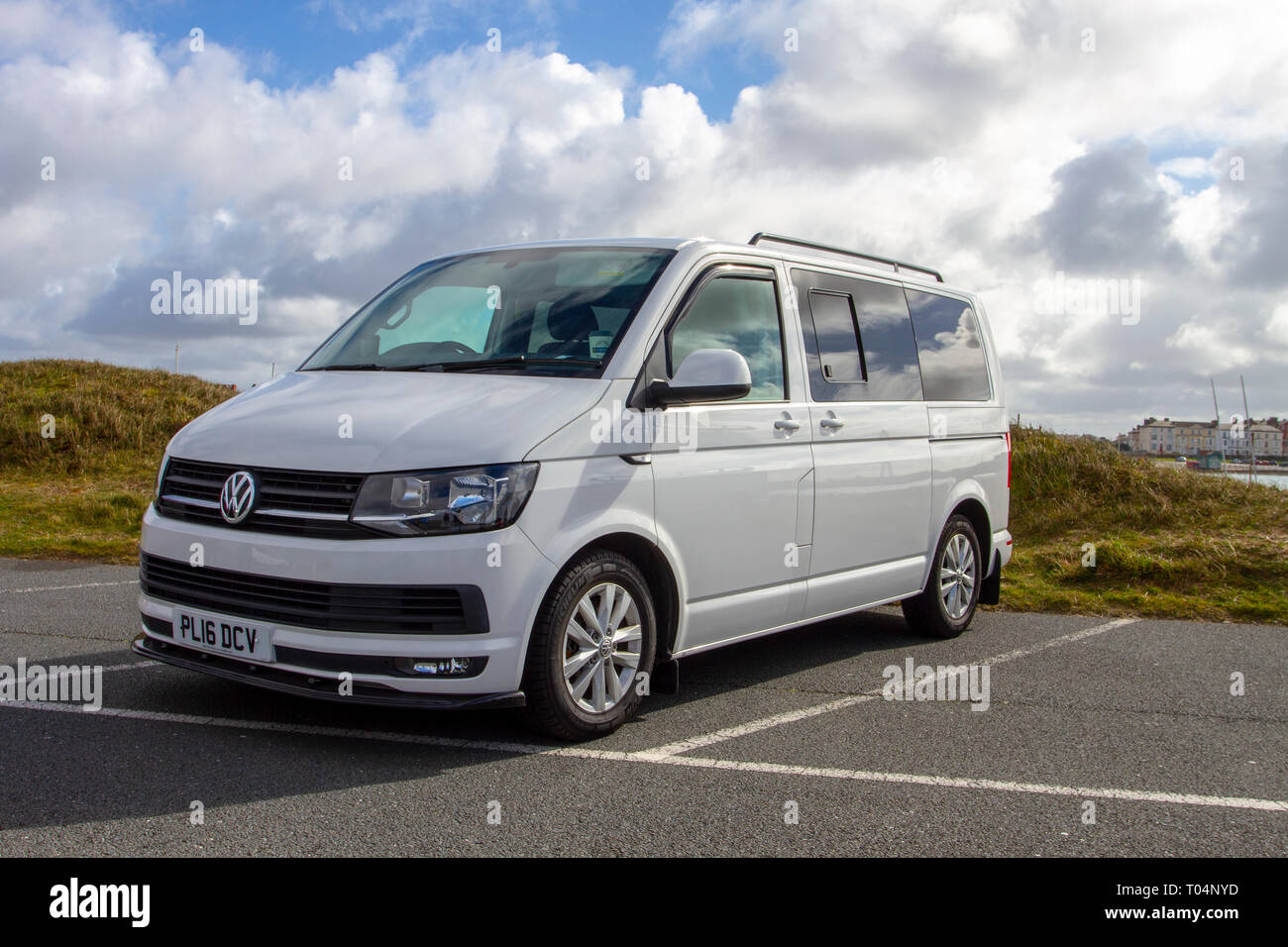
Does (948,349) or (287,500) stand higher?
(948,349)

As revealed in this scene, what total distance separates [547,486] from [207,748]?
1708mm

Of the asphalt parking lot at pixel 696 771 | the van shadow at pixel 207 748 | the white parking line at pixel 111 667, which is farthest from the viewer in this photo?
the white parking line at pixel 111 667

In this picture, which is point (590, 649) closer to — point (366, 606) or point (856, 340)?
point (366, 606)

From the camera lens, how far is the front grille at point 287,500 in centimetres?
429

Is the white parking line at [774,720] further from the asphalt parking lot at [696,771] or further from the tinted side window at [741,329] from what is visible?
the tinted side window at [741,329]

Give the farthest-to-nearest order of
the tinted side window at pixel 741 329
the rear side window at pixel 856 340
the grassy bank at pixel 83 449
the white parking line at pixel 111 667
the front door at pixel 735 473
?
1. the grassy bank at pixel 83 449
2. the rear side window at pixel 856 340
3. the white parking line at pixel 111 667
4. the tinted side window at pixel 741 329
5. the front door at pixel 735 473

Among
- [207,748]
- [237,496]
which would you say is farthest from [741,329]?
[207,748]

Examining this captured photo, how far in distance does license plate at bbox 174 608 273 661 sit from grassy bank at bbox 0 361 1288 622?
6.40 metres

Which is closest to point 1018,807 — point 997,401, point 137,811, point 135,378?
point 137,811

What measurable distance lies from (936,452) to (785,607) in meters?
1.87

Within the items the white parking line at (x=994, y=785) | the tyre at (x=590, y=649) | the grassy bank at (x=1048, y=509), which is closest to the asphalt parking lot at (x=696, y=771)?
the white parking line at (x=994, y=785)

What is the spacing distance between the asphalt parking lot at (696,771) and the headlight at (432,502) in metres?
0.94

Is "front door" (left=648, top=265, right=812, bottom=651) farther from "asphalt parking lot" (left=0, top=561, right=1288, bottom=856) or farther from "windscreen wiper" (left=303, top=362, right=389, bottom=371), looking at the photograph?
"windscreen wiper" (left=303, top=362, right=389, bottom=371)

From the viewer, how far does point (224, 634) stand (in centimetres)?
455
